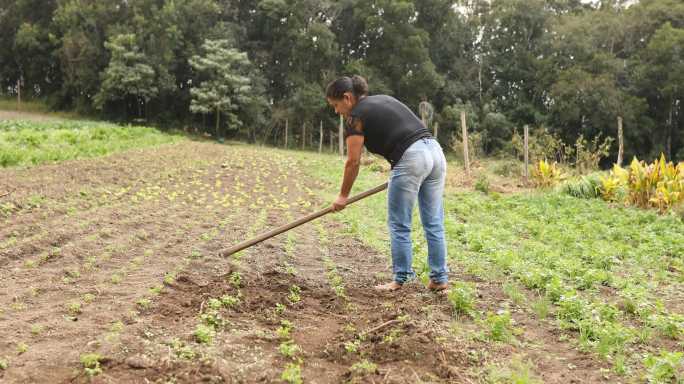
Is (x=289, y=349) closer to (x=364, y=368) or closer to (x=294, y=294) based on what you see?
(x=364, y=368)

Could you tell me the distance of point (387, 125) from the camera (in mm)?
4293

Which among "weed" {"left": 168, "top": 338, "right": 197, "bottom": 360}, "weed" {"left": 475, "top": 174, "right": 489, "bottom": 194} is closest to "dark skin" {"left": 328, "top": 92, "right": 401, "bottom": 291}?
"weed" {"left": 168, "top": 338, "right": 197, "bottom": 360}

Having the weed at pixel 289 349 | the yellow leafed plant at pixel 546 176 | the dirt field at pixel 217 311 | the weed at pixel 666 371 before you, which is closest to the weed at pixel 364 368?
the dirt field at pixel 217 311

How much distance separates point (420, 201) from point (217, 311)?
1.81 metres

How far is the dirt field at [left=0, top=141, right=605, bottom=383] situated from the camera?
10.1ft

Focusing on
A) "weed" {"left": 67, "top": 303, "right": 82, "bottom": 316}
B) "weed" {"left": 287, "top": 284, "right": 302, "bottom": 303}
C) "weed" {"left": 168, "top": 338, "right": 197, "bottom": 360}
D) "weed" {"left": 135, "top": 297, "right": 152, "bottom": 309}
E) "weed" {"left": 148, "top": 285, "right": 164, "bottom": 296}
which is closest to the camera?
"weed" {"left": 168, "top": 338, "right": 197, "bottom": 360}

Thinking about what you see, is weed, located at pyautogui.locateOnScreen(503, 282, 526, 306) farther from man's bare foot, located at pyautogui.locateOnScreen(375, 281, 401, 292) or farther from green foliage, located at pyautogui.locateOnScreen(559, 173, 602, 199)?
green foliage, located at pyautogui.locateOnScreen(559, 173, 602, 199)

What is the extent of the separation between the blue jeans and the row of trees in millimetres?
25496

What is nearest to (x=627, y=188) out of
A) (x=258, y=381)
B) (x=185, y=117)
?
(x=258, y=381)

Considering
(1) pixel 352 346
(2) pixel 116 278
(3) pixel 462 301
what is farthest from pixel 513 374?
(2) pixel 116 278

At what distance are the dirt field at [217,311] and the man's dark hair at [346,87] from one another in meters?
1.62

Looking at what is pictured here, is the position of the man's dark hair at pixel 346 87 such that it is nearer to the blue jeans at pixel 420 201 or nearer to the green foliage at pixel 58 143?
the blue jeans at pixel 420 201

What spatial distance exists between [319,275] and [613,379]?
2.73 meters

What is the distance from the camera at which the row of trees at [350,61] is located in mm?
29609
